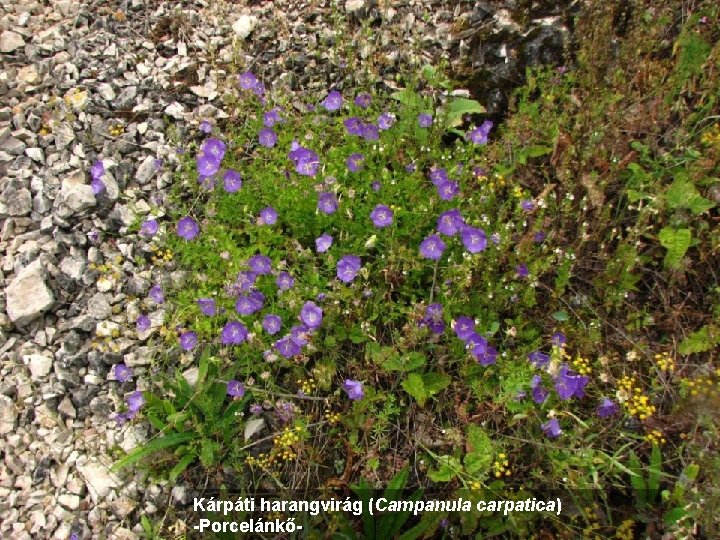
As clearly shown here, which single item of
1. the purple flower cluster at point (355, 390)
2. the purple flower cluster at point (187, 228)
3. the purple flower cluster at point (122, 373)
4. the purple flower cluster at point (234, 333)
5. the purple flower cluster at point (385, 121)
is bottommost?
the purple flower cluster at point (122, 373)

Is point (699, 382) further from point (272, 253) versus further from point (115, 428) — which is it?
point (115, 428)

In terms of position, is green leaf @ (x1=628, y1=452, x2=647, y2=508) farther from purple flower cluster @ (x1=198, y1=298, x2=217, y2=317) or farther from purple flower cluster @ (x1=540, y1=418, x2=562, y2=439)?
purple flower cluster @ (x1=198, y1=298, x2=217, y2=317)

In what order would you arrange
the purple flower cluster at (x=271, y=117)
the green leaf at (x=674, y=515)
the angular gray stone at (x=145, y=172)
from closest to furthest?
the green leaf at (x=674, y=515) → the purple flower cluster at (x=271, y=117) → the angular gray stone at (x=145, y=172)

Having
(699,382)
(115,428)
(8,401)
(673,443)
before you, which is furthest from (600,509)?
(8,401)

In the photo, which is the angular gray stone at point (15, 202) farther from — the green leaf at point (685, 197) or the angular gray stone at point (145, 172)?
the green leaf at point (685, 197)

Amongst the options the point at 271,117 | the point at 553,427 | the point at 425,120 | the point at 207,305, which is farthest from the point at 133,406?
the point at 425,120

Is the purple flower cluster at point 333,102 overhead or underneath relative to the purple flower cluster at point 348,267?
overhead

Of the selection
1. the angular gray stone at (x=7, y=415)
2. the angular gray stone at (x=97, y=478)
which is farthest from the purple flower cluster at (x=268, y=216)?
the angular gray stone at (x=7, y=415)
